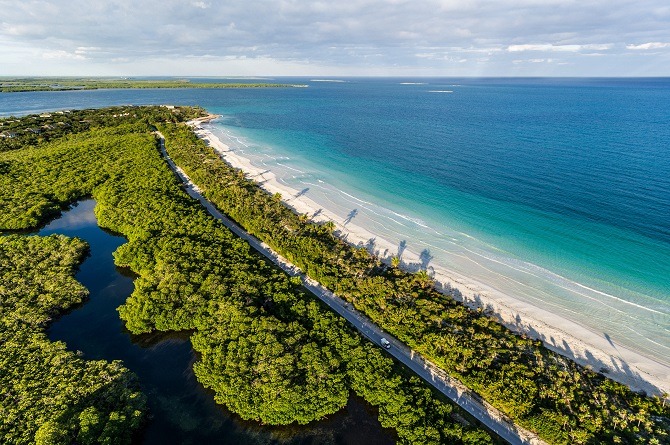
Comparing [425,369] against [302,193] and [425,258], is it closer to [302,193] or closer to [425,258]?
[425,258]

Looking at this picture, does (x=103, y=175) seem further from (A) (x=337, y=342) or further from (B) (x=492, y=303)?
(B) (x=492, y=303)

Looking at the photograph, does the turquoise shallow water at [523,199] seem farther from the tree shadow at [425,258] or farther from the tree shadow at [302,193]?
the tree shadow at [302,193]

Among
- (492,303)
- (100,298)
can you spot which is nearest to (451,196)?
(492,303)

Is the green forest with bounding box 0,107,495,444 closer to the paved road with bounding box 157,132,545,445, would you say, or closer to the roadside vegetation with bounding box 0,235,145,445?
the roadside vegetation with bounding box 0,235,145,445

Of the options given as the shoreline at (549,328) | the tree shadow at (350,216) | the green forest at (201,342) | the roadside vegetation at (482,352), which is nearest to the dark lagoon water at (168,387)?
the green forest at (201,342)

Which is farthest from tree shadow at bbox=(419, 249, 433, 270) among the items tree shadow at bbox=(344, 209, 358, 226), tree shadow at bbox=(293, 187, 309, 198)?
tree shadow at bbox=(293, 187, 309, 198)

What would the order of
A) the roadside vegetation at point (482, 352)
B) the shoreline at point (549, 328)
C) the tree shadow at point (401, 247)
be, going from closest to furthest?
the roadside vegetation at point (482, 352) → the shoreline at point (549, 328) → the tree shadow at point (401, 247)
